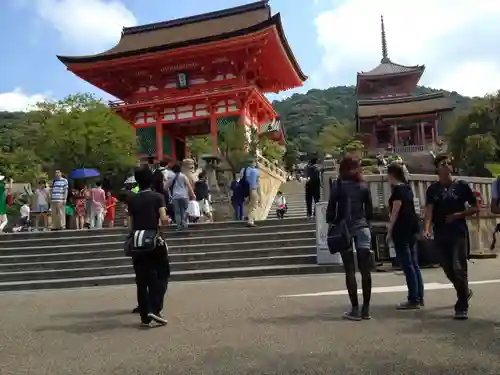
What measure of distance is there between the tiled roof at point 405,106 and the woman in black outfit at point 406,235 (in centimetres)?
3533

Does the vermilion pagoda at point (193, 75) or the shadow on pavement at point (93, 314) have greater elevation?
the vermilion pagoda at point (193, 75)

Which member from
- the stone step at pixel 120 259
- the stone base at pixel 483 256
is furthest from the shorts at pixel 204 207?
the stone base at pixel 483 256

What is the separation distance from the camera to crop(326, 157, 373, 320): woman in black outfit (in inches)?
187

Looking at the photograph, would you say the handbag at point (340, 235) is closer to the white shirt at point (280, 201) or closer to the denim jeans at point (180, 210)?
the denim jeans at point (180, 210)

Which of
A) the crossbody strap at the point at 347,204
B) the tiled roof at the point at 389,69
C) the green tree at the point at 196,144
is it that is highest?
the tiled roof at the point at 389,69

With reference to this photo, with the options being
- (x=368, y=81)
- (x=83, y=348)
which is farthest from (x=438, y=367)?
(x=368, y=81)

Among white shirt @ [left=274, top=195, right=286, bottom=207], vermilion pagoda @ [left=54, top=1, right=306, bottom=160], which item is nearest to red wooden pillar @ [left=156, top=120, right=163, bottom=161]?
vermilion pagoda @ [left=54, top=1, right=306, bottom=160]

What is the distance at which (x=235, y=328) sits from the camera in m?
4.59

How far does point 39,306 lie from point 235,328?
3.45m

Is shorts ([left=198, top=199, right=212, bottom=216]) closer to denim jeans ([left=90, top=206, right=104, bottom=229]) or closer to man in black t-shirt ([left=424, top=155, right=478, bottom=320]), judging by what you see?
denim jeans ([left=90, top=206, right=104, bottom=229])

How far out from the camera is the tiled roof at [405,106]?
3872cm

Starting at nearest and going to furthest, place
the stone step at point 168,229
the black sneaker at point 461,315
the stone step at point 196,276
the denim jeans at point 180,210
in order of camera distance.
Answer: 1. the black sneaker at point 461,315
2. the stone step at point 196,276
3. the denim jeans at point 180,210
4. the stone step at point 168,229

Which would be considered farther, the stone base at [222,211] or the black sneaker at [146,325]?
the stone base at [222,211]

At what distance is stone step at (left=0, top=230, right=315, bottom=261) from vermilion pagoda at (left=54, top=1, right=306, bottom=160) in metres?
14.6
